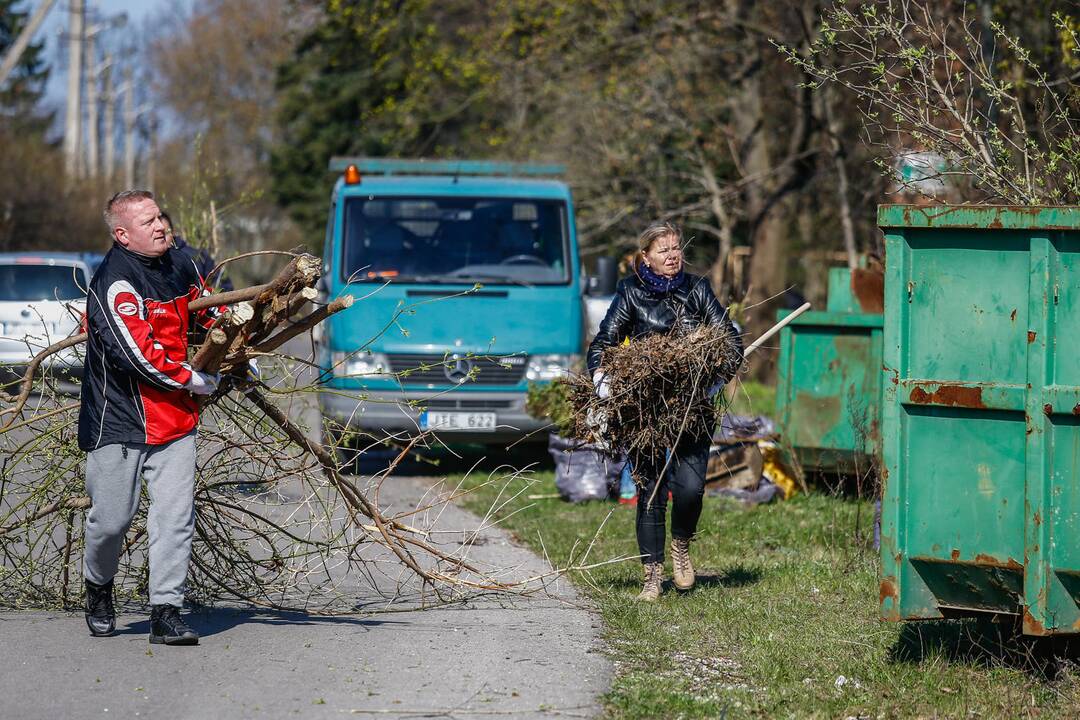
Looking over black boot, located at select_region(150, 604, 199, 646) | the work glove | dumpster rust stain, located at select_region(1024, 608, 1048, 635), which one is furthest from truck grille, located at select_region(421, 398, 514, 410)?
dumpster rust stain, located at select_region(1024, 608, 1048, 635)

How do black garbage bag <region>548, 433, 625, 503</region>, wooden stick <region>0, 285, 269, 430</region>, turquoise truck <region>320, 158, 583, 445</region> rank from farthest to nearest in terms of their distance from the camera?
1. turquoise truck <region>320, 158, 583, 445</region>
2. black garbage bag <region>548, 433, 625, 503</region>
3. wooden stick <region>0, 285, 269, 430</region>

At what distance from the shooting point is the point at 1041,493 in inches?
180

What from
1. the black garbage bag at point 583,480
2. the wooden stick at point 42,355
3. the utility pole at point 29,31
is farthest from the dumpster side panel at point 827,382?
the utility pole at point 29,31

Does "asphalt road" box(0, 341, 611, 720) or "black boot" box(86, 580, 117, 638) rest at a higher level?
"black boot" box(86, 580, 117, 638)

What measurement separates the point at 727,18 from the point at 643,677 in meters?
13.1

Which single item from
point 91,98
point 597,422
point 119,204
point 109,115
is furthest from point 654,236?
point 109,115

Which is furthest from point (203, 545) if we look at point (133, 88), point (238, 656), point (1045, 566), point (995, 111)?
point (133, 88)

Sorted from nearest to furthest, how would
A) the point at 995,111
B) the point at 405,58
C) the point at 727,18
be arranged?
the point at 995,111 < the point at 727,18 < the point at 405,58

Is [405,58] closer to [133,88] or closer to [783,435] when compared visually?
[783,435]

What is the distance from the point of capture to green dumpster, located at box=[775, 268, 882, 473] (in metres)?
9.52

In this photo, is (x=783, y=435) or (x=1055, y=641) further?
(x=783, y=435)

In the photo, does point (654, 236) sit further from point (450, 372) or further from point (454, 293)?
point (454, 293)

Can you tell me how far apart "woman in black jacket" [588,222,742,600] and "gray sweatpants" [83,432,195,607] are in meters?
1.94

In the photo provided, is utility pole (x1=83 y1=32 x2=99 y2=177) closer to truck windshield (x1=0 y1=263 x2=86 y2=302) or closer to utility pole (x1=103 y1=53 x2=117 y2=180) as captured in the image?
utility pole (x1=103 y1=53 x2=117 y2=180)
